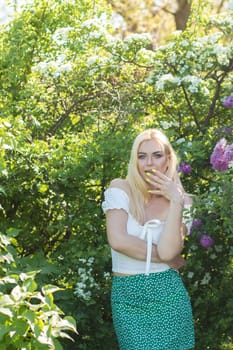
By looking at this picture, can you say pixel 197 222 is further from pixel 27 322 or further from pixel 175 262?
pixel 27 322

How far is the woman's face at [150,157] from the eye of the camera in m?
3.86

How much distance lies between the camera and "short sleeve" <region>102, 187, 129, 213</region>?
12.4 ft

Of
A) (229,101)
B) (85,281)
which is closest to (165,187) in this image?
(85,281)

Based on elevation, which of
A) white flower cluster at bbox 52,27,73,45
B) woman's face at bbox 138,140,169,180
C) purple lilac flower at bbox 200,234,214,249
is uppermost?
white flower cluster at bbox 52,27,73,45

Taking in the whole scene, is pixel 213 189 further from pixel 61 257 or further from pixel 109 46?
pixel 109 46

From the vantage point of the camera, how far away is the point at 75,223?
519cm

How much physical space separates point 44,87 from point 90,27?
612mm

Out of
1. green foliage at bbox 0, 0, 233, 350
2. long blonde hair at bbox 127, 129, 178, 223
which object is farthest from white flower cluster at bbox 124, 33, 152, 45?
long blonde hair at bbox 127, 129, 178, 223

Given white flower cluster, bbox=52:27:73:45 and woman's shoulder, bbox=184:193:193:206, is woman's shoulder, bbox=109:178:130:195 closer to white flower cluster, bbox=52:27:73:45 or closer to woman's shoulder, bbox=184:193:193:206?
woman's shoulder, bbox=184:193:193:206

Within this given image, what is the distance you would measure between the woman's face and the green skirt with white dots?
51 centimetres

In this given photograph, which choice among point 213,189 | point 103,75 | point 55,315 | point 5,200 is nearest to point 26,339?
point 55,315

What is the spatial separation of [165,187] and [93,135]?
1850 millimetres

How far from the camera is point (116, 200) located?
12.4ft

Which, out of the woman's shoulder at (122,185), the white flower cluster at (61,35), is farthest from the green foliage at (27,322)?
the white flower cluster at (61,35)
